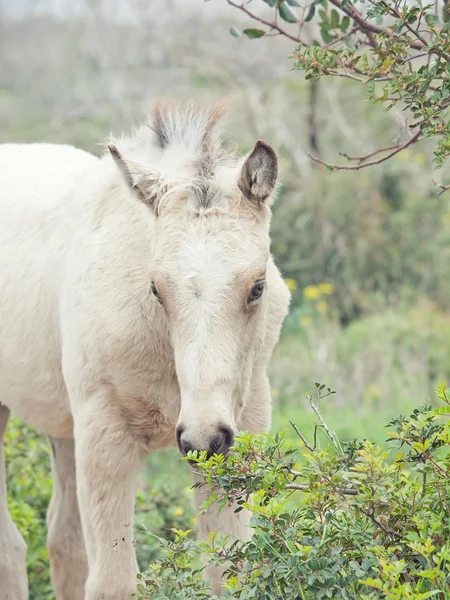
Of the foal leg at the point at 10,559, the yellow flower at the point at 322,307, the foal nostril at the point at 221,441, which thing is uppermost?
the foal nostril at the point at 221,441

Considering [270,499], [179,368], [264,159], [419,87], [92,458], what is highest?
[419,87]

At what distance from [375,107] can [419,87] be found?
10.4 metres

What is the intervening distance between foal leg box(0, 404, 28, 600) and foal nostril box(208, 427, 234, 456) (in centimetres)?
209

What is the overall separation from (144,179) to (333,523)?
1.53 meters

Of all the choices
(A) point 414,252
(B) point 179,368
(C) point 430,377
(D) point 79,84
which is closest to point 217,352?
(B) point 179,368

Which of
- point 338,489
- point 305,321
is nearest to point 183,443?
point 338,489

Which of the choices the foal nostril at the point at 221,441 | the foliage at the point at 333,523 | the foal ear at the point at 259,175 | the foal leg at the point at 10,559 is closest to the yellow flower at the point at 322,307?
the foal leg at the point at 10,559

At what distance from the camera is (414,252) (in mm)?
10594

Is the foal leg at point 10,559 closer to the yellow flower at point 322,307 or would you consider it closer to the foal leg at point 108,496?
the foal leg at point 108,496

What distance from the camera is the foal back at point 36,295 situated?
417 centimetres

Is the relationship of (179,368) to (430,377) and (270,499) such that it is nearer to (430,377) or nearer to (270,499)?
(270,499)

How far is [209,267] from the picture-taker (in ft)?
10.3

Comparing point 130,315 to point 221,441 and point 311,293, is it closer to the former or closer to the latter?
point 221,441

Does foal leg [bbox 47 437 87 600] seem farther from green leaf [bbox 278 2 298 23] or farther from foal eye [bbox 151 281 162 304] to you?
green leaf [bbox 278 2 298 23]
